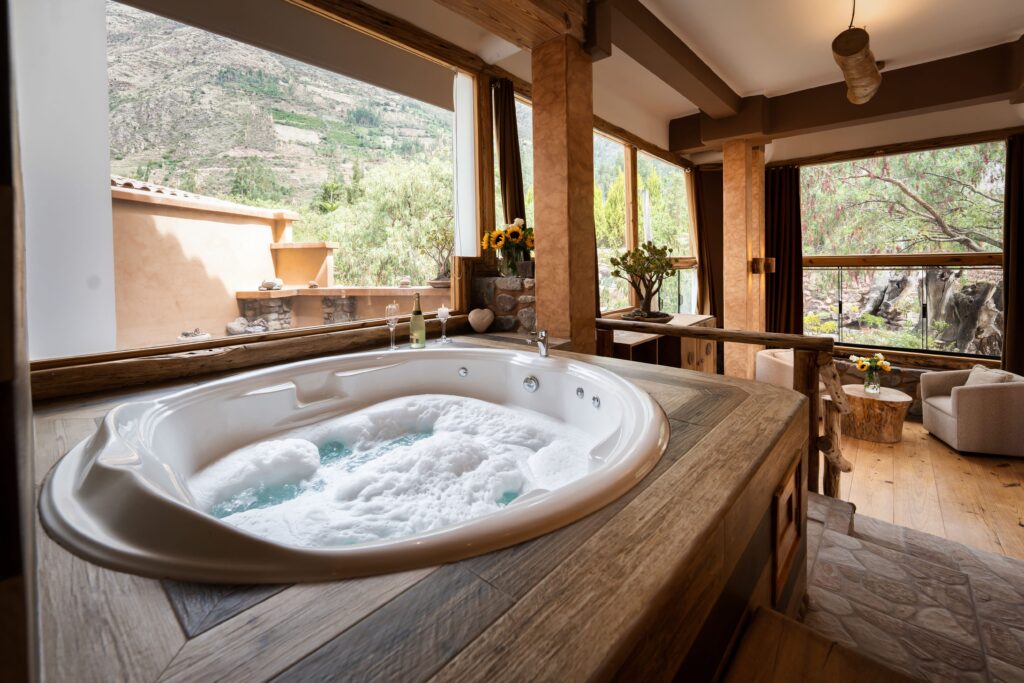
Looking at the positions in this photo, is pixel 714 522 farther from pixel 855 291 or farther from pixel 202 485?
pixel 855 291

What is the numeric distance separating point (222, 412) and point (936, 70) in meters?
5.03

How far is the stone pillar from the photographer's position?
181 inches

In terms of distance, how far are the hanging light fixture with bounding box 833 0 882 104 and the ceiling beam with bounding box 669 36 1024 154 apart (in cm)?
131

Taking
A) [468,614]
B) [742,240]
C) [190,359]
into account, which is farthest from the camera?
[742,240]

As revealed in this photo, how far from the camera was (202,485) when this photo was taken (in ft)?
4.83

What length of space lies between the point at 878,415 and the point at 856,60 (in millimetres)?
3001

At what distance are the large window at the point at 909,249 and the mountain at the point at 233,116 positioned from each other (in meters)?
4.91

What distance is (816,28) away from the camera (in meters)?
3.09

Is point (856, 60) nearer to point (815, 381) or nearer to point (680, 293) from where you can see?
point (815, 381)

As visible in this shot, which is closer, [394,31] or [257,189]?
[257,189]

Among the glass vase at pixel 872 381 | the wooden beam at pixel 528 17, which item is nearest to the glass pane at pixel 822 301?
the glass vase at pixel 872 381

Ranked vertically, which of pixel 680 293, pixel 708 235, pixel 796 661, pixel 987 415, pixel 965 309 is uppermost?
pixel 708 235

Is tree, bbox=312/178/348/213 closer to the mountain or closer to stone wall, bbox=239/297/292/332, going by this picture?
the mountain

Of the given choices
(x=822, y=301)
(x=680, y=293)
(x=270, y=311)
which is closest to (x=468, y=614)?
(x=270, y=311)
